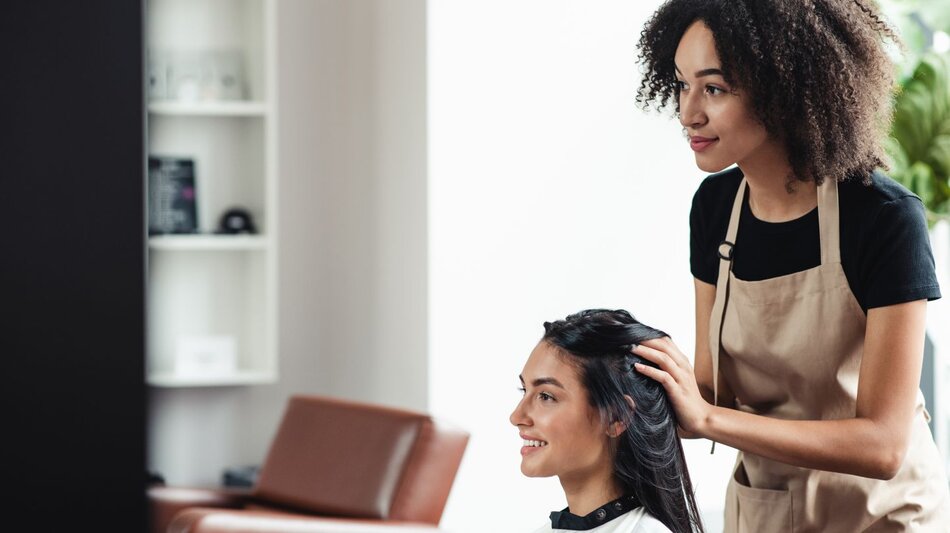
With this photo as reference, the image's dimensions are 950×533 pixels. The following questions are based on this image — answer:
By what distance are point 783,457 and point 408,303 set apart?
2.30m

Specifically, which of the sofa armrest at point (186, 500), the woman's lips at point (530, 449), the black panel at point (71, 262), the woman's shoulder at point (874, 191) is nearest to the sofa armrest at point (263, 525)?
the sofa armrest at point (186, 500)

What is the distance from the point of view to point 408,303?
3396mm

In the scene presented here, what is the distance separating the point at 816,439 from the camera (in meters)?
1.16

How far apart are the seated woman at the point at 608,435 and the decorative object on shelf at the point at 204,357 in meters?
2.45

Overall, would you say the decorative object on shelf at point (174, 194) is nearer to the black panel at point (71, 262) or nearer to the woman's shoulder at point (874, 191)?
the woman's shoulder at point (874, 191)

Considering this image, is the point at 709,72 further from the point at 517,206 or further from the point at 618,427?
the point at 517,206

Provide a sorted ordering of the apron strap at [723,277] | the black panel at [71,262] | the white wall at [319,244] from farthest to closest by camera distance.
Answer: the white wall at [319,244] < the apron strap at [723,277] < the black panel at [71,262]

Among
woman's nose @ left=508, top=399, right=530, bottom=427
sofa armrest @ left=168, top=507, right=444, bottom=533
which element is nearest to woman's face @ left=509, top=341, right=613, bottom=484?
woman's nose @ left=508, top=399, right=530, bottom=427

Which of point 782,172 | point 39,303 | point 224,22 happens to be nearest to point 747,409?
point 782,172

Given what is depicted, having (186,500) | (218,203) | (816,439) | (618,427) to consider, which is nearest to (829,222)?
(816,439)

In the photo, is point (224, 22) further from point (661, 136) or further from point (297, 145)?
point (661, 136)

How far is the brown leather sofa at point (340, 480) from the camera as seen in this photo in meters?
2.39

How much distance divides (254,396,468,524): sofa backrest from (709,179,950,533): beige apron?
1.28 meters

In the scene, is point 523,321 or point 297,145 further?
point 297,145
